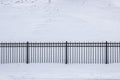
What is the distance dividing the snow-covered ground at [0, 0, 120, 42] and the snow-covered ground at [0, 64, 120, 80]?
5.33m

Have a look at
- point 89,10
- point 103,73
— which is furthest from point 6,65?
point 89,10

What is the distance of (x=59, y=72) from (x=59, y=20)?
10.8 m

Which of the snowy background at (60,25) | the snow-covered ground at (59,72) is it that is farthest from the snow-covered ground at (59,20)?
the snow-covered ground at (59,72)

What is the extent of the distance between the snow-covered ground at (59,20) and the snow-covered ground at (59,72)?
17.5 feet

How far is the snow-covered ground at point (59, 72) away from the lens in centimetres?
1454

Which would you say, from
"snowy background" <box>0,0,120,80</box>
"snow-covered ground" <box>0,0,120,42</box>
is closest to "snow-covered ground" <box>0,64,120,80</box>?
"snowy background" <box>0,0,120,80</box>

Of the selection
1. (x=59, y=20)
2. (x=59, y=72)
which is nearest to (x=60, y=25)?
(x=59, y=20)

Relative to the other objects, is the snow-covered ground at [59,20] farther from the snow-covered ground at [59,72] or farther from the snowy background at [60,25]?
the snow-covered ground at [59,72]

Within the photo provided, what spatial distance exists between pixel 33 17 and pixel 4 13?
306 centimetres

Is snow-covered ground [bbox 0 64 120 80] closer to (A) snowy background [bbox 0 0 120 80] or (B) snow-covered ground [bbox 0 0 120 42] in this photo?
(A) snowy background [bbox 0 0 120 80]

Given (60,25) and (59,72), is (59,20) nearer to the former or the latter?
(60,25)

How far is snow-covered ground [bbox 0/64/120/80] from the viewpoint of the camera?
14.5 m

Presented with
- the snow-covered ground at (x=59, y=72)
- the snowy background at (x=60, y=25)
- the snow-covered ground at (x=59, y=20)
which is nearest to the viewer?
the snow-covered ground at (x=59, y=72)

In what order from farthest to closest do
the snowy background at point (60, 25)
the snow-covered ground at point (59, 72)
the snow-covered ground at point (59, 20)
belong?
the snow-covered ground at point (59, 20) → the snowy background at point (60, 25) → the snow-covered ground at point (59, 72)
